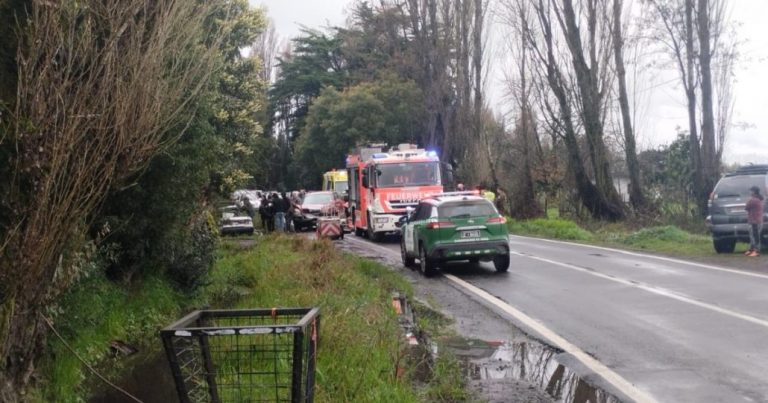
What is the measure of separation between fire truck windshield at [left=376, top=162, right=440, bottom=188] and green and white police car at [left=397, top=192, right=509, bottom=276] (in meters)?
9.22

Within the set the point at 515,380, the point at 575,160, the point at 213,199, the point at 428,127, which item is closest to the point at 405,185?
the point at 575,160

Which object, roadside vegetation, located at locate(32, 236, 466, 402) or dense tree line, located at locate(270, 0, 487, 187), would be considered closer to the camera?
roadside vegetation, located at locate(32, 236, 466, 402)

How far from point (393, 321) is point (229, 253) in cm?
852

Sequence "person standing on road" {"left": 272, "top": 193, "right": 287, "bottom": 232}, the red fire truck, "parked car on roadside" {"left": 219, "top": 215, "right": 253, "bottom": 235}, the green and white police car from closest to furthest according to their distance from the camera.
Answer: the green and white police car, the red fire truck, "parked car on roadside" {"left": 219, "top": 215, "right": 253, "bottom": 235}, "person standing on road" {"left": 272, "top": 193, "right": 287, "bottom": 232}

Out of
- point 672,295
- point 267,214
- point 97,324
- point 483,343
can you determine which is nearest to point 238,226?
point 267,214

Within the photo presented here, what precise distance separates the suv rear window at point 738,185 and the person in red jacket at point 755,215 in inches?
29.6

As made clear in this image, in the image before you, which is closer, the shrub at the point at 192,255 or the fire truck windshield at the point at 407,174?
the shrub at the point at 192,255

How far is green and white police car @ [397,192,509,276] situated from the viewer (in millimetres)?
16609

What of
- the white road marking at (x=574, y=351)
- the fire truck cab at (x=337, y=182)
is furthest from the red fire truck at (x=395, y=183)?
the fire truck cab at (x=337, y=182)

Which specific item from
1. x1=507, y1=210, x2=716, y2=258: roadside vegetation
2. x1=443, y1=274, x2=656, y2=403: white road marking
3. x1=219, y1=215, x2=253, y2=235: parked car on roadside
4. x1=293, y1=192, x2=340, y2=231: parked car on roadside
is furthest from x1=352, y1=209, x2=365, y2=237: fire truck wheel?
x1=443, y1=274, x2=656, y2=403: white road marking

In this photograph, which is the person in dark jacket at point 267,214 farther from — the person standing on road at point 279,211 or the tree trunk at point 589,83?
the tree trunk at point 589,83

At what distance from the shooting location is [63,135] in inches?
194

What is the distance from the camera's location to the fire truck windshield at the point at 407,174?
26.4 metres

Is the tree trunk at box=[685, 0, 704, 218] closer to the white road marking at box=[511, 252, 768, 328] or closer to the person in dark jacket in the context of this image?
the white road marking at box=[511, 252, 768, 328]
